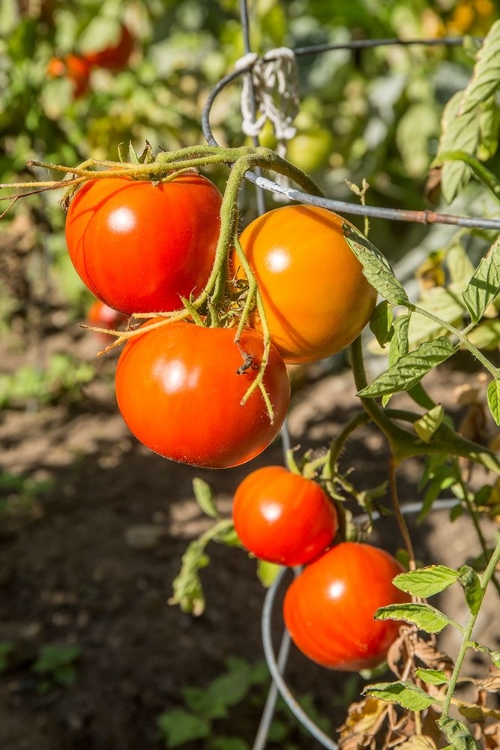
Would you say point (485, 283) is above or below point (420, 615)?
above

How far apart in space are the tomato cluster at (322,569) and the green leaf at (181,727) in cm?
81

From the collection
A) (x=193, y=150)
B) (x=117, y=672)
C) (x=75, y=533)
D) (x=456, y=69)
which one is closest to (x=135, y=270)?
(x=193, y=150)

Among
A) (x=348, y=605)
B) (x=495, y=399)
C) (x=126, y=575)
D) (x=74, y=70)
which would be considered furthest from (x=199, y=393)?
(x=74, y=70)

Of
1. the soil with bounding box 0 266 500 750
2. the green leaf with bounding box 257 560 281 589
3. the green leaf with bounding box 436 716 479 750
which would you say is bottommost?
the soil with bounding box 0 266 500 750

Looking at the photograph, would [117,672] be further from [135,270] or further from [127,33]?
[127,33]

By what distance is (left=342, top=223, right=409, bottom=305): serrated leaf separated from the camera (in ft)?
1.97

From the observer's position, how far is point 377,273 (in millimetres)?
606

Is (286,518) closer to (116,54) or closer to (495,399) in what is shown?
(495,399)

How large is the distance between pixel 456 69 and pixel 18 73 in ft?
4.18

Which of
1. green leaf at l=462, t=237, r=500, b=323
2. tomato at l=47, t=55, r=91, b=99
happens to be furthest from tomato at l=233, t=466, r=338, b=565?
tomato at l=47, t=55, r=91, b=99

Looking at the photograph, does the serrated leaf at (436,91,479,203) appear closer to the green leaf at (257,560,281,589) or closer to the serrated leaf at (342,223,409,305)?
the serrated leaf at (342,223,409,305)

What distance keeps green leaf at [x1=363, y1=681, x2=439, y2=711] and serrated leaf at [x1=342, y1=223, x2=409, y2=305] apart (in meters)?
0.31

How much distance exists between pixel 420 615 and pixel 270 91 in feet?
2.49

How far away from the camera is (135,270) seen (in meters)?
0.66
